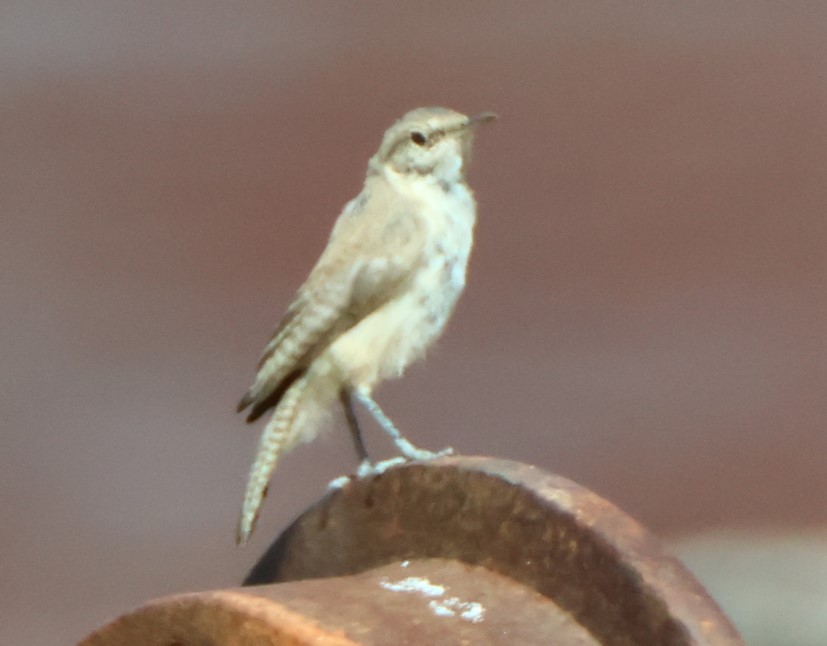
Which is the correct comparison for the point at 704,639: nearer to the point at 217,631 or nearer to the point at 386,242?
the point at 217,631

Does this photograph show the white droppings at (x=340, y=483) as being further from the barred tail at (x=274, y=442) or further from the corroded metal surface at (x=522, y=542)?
the barred tail at (x=274, y=442)

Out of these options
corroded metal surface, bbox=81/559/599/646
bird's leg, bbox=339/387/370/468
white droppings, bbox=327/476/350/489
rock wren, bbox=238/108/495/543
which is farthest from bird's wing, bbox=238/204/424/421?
corroded metal surface, bbox=81/559/599/646

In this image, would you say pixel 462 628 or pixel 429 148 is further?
pixel 429 148

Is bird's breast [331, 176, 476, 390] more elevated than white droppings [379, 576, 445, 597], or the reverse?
bird's breast [331, 176, 476, 390]

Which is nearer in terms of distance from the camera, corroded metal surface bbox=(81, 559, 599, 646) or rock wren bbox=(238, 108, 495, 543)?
corroded metal surface bbox=(81, 559, 599, 646)

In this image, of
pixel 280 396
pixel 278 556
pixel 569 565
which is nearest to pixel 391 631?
pixel 569 565

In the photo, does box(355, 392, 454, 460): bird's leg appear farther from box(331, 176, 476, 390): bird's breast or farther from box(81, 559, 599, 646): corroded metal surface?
box(81, 559, 599, 646): corroded metal surface
